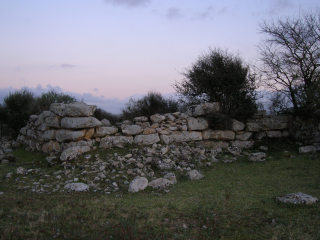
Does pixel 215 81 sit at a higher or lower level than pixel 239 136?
higher

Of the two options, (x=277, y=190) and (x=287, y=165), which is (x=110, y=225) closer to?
(x=277, y=190)

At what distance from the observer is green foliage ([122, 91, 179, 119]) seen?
14039 mm

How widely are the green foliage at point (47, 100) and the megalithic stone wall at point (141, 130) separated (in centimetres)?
202

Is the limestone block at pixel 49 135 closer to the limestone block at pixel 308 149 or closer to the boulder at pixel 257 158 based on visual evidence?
the boulder at pixel 257 158

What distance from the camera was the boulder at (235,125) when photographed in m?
12.9

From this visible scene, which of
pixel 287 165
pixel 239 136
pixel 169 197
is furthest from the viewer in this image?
pixel 239 136

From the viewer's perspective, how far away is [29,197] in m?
6.64

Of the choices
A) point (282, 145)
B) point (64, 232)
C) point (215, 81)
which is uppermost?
point (215, 81)

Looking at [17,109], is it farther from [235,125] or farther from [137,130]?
[235,125]

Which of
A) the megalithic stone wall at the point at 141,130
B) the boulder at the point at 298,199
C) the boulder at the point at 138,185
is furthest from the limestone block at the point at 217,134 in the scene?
the boulder at the point at 298,199

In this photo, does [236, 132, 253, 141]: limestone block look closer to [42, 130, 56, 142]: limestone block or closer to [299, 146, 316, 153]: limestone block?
[299, 146, 316, 153]: limestone block

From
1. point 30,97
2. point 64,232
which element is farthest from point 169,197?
point 30,97

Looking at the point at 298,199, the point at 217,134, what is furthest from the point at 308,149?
the point at 298,199

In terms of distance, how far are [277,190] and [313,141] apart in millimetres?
6772
